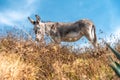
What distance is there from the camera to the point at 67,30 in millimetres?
17984

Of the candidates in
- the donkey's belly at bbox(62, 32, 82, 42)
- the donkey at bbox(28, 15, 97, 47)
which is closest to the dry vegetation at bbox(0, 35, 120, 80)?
the donkey's belly at bbox(62, 32, 82, 42)

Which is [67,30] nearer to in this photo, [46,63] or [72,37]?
[72,37]

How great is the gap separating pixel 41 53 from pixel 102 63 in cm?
167

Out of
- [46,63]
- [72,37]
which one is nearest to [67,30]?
[72,37]

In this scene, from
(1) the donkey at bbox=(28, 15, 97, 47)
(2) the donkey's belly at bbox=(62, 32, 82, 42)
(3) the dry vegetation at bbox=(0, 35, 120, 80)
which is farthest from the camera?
(1) the donkey at bbox=(28, 15, 97, 47)

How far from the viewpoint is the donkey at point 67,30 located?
55.3 ft

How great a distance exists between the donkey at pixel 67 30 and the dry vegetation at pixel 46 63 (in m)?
5.74

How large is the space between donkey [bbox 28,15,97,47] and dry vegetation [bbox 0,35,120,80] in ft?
18.8

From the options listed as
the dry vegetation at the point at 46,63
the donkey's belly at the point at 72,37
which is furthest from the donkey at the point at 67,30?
the dry vegetation at the point at 46,63

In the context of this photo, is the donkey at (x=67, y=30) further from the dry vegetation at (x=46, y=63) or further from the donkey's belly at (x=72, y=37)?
the dry vegetation at (x=46, y=63)

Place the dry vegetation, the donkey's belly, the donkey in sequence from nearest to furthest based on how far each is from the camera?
the dry vegetation, the donkey's belly, the donkey

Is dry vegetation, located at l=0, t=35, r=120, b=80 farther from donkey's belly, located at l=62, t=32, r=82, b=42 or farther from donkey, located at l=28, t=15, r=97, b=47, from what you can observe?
donkey, located at l=28, t=15, r=97, b=47

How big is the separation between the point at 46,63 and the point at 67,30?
925 centimetres

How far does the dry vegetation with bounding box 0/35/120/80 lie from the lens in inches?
297
